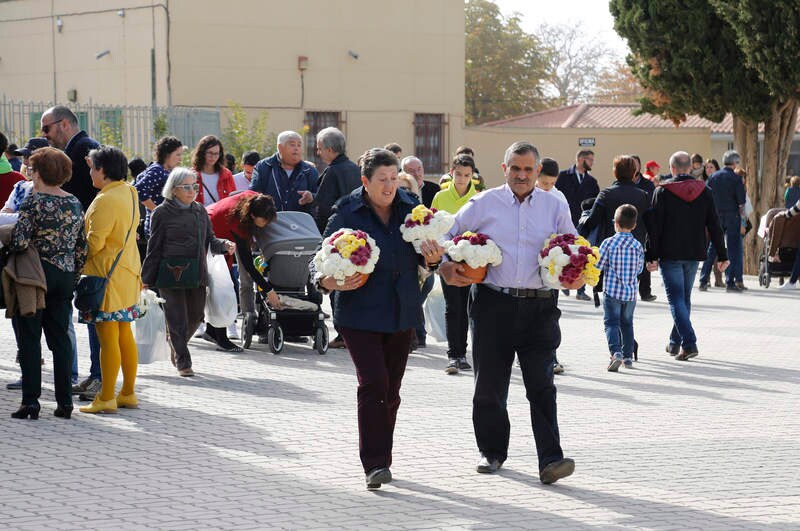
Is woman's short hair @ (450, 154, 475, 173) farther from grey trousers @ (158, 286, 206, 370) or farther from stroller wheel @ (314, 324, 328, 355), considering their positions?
grey trousers @ (158, 286, 206, 370)

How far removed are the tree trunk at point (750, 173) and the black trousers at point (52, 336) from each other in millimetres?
17934

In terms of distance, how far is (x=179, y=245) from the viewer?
38.6 feet

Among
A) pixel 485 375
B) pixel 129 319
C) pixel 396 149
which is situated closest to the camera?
pixel 485 375

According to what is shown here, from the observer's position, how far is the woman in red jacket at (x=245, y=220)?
42.3 feet

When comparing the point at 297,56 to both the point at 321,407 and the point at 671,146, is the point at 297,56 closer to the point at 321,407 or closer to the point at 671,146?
the point at 671,146

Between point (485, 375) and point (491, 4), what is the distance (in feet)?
224

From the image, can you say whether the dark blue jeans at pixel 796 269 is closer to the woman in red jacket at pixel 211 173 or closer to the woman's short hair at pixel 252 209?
the woman in red jacket at pixel 211 173

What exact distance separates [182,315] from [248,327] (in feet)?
5.76

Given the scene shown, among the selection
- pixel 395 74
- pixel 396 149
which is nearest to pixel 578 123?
pixel 395 74

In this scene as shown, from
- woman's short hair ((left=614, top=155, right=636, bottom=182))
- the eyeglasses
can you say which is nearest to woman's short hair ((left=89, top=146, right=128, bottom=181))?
the eyeglasses

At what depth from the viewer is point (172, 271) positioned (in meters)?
11.8

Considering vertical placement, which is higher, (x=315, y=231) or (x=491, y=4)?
(x=491, y=4)

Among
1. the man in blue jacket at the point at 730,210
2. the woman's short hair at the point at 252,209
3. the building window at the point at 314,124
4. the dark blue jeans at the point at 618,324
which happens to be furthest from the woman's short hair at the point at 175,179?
the building window at the point at 314,124

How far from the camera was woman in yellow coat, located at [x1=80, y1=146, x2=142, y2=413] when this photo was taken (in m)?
9.74
